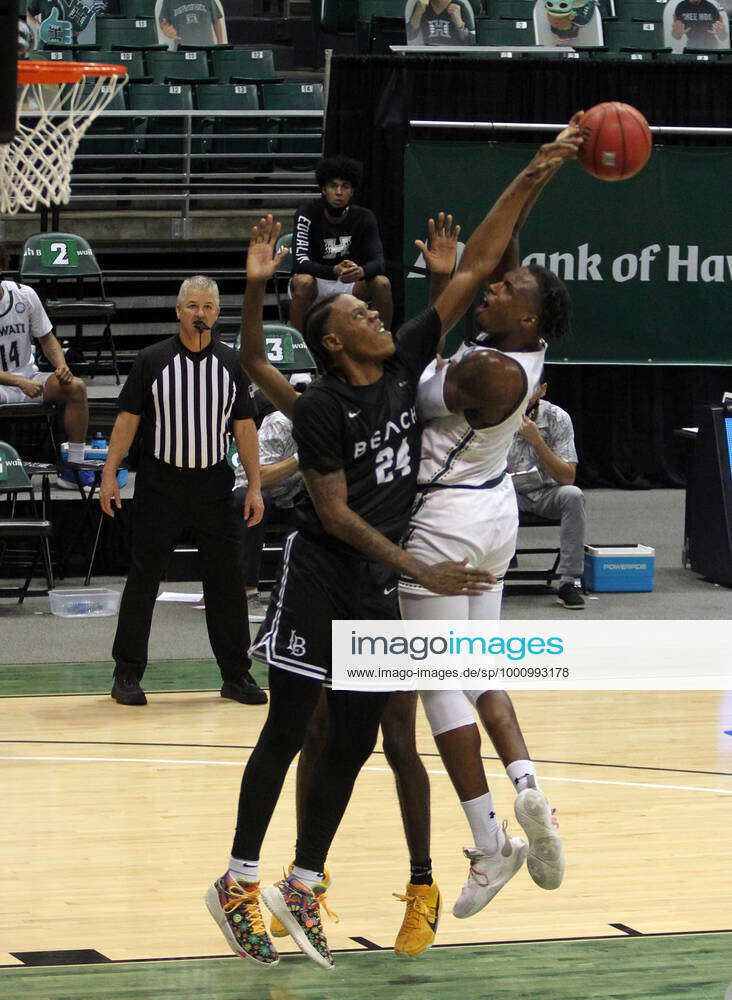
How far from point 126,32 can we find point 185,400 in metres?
8.59

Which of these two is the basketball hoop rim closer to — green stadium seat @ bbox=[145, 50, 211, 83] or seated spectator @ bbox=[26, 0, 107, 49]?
seated spectator @ bbox=[26, 0, 107, 49]

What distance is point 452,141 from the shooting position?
10812 mm

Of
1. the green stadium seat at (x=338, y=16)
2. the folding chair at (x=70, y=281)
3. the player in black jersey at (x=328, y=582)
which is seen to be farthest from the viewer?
the green stadium seat at (x=338, y=16)

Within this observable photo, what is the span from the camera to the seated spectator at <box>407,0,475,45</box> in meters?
13.1

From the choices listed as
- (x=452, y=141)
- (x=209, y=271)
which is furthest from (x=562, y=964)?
(x=209, y=271)

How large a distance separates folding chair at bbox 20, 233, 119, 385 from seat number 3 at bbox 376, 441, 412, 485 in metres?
7.70

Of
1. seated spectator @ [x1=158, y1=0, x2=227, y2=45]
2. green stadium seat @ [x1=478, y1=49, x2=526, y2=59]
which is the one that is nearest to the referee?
green stadium seat @ [x1=478, y1=49, x2=526, y2=59]

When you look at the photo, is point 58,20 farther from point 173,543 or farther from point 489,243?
point 489,243

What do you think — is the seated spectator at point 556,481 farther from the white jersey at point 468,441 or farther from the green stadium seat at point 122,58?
the green stadium seat at point 122,58

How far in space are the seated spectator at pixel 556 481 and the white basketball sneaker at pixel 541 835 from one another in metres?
5.12

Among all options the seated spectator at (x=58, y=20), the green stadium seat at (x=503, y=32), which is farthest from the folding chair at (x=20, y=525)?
the green stadium seat at (x=503, y=32)

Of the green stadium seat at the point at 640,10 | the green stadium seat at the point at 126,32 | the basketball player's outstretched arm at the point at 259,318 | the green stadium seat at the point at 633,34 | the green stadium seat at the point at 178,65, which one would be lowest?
the basketball player's outstretched arm at the point at 259,318

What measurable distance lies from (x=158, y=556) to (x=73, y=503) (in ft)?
8.10

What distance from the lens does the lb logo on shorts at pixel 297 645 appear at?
399cm
